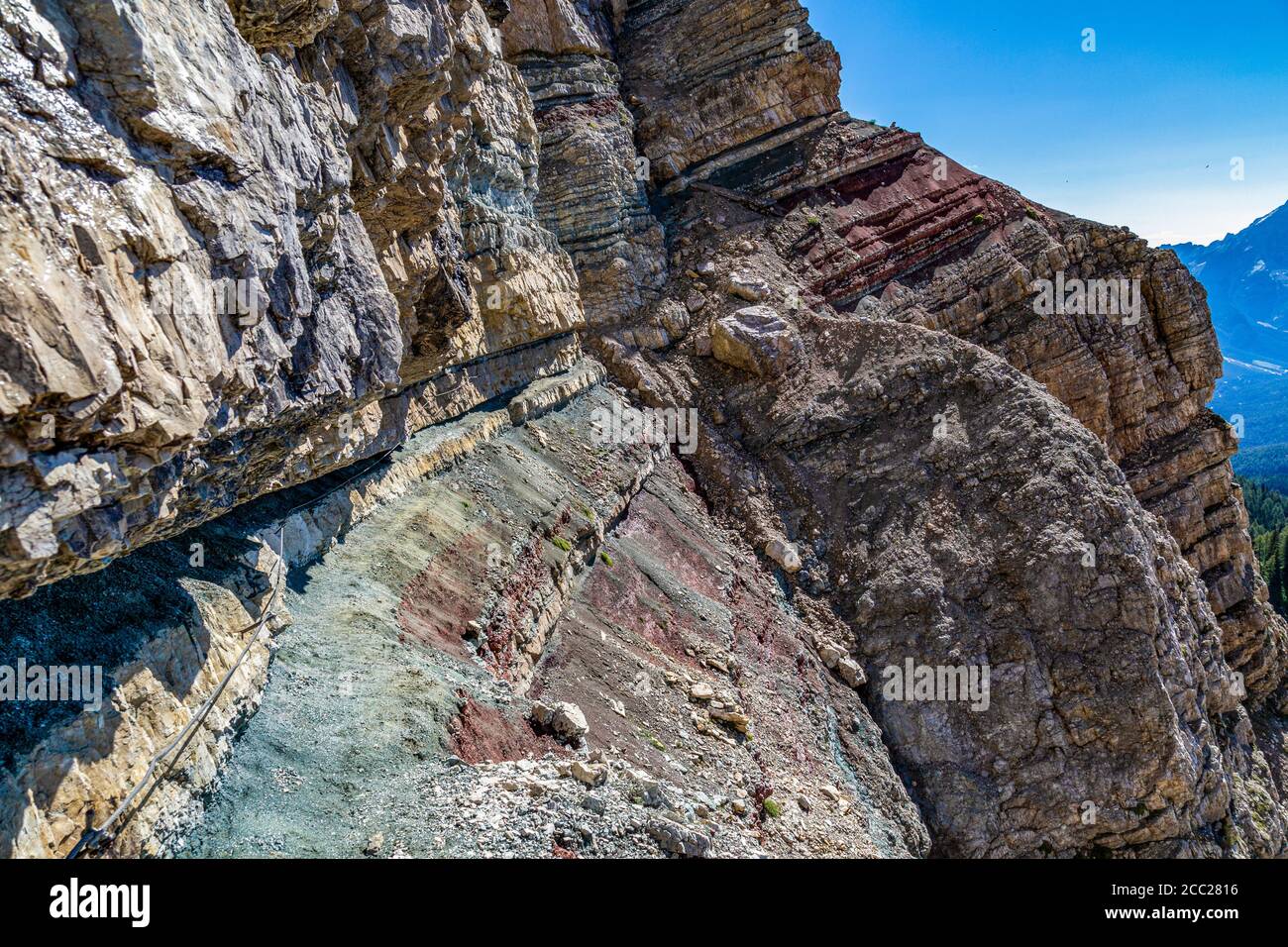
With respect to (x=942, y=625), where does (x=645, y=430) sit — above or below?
above

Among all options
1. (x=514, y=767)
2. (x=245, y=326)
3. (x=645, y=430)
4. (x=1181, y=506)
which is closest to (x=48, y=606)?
(x=245, y=326)

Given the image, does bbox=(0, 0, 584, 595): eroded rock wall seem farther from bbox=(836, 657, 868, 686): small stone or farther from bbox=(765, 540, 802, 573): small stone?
bbox=(836, 657, 868, 686): small stone

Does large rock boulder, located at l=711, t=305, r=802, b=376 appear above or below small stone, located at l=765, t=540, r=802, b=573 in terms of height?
above

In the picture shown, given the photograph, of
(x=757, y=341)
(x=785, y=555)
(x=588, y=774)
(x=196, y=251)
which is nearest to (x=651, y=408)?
(x=757, y=341)

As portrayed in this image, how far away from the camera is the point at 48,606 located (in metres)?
7.96

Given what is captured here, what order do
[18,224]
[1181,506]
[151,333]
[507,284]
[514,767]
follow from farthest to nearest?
[1181,506] < [507,284] < [514,767] < [151,333] < [18,224]

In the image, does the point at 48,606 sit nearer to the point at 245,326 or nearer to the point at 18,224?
the point at 245,326

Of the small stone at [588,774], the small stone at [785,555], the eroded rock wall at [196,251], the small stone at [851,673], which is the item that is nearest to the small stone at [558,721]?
the small stone at [588,774]

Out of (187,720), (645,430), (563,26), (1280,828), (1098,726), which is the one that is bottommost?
(1280,828)

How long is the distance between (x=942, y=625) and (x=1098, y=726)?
14.6ft

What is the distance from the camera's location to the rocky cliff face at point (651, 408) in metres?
6.92

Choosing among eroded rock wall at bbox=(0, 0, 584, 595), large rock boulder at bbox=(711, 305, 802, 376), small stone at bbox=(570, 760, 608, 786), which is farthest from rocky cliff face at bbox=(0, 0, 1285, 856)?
small stone at bbox=(570, 760, 608, 786)

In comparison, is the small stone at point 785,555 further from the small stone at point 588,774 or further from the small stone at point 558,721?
the small stone at point 588,774

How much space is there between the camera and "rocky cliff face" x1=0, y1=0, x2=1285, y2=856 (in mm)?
6922
